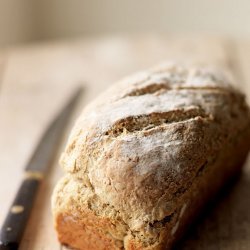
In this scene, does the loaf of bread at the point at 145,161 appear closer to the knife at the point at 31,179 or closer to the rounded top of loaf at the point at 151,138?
the rounded top of loaf at the point at 151,138


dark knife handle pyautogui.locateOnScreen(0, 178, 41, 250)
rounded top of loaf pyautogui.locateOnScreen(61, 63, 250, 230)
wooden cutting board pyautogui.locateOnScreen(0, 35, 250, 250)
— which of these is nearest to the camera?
rounded top of loaf pyautogui.locateOnScreen(61, 63, 250, 230)

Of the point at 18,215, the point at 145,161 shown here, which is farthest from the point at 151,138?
the point at 18,215

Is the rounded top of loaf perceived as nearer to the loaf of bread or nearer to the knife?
the loaf of bread

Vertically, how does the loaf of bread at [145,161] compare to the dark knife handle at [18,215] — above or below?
above

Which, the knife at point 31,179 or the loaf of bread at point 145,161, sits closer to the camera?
the loaf of bread at point 145,161

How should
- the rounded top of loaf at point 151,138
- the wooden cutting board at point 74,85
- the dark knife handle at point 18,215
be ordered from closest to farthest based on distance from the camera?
the rounded top of loaf at point 151,138 < the dark knife handle at point 18,215 < the wooden cutting board at point 74,85

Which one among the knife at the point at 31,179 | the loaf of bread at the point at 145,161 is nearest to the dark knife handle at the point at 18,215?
the knife at the point at 31,179

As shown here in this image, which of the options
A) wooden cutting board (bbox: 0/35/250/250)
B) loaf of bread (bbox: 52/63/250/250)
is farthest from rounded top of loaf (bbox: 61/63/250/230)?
wooden cutting board (bbox: 0/35/250/250)
